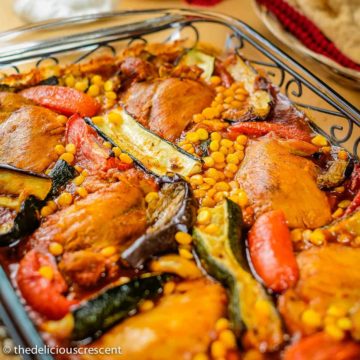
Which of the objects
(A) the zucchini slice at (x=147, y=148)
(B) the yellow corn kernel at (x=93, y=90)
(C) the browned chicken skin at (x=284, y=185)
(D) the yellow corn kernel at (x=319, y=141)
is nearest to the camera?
(C) the browned chicken skin at (x=284, y=185)

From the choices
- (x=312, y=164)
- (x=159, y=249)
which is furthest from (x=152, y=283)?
(x=312, y=164)

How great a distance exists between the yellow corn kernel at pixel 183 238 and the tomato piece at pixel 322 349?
0.70 m

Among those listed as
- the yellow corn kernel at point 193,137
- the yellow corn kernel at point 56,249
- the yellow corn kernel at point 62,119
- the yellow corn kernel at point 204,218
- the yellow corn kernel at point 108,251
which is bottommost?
the yellow corn kernel at point 108,251

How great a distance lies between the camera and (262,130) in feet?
10.7

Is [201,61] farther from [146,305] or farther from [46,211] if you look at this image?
[146,305]

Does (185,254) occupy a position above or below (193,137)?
below

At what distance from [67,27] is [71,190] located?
1634mm

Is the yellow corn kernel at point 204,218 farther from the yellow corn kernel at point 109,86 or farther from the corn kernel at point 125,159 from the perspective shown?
the yellow corn kernel at point 109,86

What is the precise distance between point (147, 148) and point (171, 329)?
49.6 inches

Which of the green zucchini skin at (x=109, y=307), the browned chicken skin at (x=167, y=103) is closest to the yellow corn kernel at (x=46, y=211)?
the green zucchini skin at (x=109, y=307)

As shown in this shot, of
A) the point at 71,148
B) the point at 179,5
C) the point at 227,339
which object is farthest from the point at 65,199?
the point at 179,5

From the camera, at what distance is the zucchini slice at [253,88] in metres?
3.37

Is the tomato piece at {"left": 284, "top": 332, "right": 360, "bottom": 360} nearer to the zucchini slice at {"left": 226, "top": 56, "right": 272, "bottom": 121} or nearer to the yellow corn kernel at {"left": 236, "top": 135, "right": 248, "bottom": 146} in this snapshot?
the yellow corn kernel at {"left": 236, "top": 135, "right": 248, "bottom": 146}

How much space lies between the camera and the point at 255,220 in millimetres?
2723
